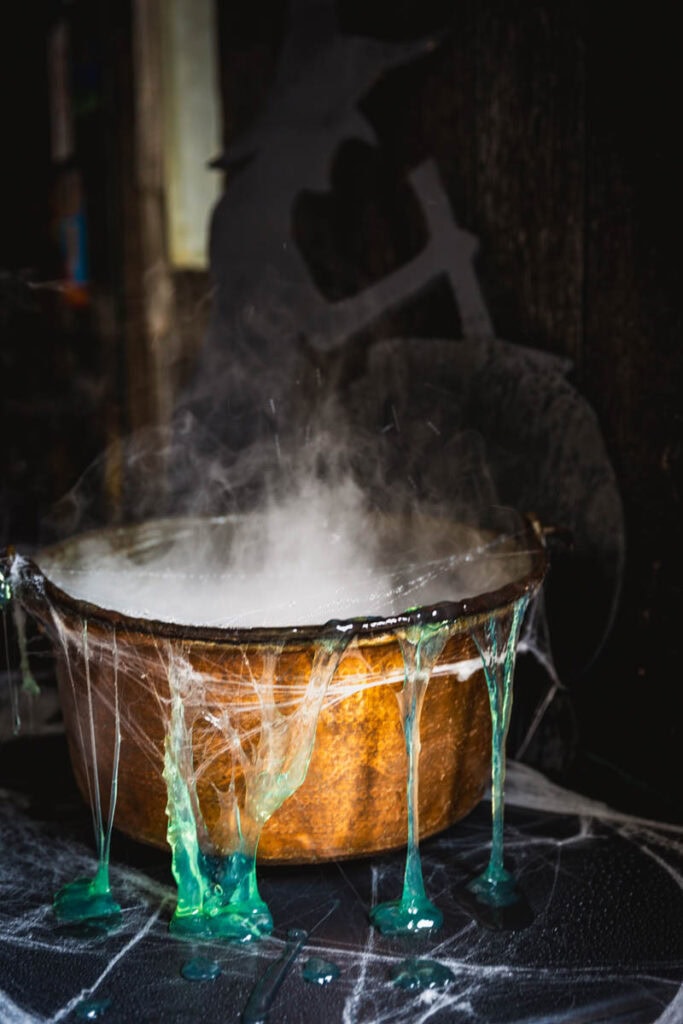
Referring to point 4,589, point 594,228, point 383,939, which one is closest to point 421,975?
point 383,939

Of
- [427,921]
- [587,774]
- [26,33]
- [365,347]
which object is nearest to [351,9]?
[365,347]

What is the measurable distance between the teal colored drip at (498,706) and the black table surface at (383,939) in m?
0.07

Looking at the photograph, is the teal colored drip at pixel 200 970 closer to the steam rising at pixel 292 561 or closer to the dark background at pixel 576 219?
the steam rising at pixel 292 561

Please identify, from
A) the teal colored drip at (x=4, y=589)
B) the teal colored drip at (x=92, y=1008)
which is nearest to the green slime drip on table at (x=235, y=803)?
the teal colored drip at (x=92, y=1008)

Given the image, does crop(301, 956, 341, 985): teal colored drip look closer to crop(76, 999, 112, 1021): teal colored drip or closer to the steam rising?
crop(76, 999, 112, 1021): teal colored drip

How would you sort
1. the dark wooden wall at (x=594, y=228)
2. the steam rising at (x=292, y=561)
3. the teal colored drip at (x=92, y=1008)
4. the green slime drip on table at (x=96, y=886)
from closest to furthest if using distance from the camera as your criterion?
1. the teal colored drip at (x=92, y=1008)
2. the green slime drip on table at (x=96, y=886)
3. the steam rising at (x=292, y=561)
4. the dark wooden wall at (x=594, y=228)

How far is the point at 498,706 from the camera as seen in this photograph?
2.21 metres

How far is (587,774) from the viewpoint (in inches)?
118

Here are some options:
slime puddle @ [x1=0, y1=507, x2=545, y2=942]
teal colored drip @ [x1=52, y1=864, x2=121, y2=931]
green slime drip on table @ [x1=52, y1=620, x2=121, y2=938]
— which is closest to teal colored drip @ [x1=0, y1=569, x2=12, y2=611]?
slime puddle @ [x1=0, y1=507, x2=545, y2=942]

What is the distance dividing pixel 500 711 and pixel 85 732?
3.38 feet

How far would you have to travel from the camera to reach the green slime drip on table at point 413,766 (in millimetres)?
2006

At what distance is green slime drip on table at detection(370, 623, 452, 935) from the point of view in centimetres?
201

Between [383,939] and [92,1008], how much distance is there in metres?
0.63

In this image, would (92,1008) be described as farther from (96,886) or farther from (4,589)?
(4,589)
